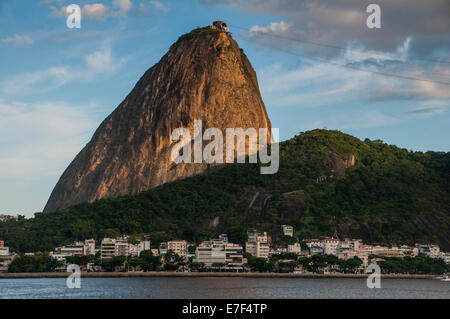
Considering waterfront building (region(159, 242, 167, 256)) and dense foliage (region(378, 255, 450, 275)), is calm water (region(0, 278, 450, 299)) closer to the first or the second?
dense foliage (region(378, 255, 450, 275))

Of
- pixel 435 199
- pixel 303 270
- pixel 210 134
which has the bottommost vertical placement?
pixel 303 270

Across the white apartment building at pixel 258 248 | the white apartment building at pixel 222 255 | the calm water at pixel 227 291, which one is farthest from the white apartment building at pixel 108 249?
the calm water at pixel 227 291

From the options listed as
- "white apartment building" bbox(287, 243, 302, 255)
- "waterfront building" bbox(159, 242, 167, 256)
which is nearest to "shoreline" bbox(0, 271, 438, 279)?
"waterfront building" bbox(159, 242, 167, 256)
